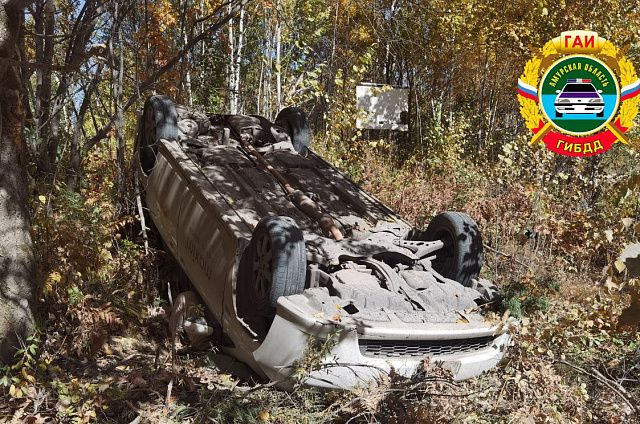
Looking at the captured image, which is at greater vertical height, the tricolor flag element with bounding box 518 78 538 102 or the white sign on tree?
the tricolor flag element with bounding box 518 78 538 102

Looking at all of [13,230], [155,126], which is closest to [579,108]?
[155,126]

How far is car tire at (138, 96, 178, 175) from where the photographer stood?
21.2ft

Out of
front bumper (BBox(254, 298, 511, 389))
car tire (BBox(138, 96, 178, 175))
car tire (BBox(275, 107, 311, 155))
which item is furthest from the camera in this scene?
car tire (BBox(275, 107, 311, 155))

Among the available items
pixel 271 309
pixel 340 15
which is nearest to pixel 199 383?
pixel 271 309

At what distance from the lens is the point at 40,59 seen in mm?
6391

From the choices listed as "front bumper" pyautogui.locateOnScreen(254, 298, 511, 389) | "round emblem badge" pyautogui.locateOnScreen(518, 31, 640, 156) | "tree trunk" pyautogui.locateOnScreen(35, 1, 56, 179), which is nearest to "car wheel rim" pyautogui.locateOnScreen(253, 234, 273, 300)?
→ "front bumper" pyautogui.locateOnScreen(254, 298, 511, 389)

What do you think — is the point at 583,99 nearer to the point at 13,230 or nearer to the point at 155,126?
the point at 155,126

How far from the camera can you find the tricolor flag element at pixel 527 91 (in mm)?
8547

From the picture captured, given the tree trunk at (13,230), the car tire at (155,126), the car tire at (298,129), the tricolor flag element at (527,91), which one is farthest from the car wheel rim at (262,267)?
the tricolor flag element at (527,91)

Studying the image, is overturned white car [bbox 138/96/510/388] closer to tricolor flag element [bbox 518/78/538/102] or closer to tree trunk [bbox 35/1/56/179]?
tree trunk [bbox 35/1/56/179]

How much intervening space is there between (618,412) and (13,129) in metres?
4.70

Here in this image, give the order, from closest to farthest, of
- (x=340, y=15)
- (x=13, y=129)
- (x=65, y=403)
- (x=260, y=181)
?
(x=65, y=403) → (x=13, y=129) → (x=260, y=181) → (x=340, y=15)

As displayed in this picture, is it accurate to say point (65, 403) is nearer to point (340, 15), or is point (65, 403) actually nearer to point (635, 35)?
point (635, 35)

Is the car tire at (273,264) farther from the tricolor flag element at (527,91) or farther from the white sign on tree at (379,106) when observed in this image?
the white sign on tree at (379,106)
